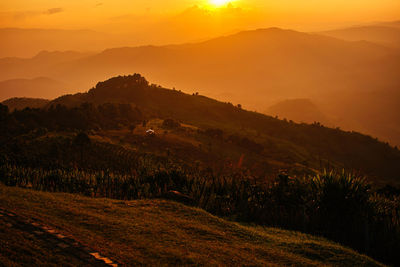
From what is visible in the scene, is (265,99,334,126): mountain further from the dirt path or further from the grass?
the dirt path

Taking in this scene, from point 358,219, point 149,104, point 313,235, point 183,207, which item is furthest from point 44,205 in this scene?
point 149,104

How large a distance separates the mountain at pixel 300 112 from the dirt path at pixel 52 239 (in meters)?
140

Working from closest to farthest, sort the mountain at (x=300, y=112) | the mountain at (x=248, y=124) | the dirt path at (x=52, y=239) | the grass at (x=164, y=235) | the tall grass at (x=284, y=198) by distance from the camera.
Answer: the dirt path at (x=52, y=239)
the grass at (x=164, y=235)
the tall grass at (x=284, y=198)
the mountain at (x=248, y=124)
the mountain at (x=300, y=112)

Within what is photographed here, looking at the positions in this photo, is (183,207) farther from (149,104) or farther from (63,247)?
(149,104)

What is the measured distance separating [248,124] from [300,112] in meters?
91.3

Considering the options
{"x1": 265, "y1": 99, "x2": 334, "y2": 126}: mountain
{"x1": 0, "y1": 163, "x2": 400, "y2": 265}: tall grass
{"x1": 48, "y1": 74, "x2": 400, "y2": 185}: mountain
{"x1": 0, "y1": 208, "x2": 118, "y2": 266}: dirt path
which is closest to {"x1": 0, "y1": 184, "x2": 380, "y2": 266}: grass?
{"x1": 0, "y1": 208, "x2": 118, "y2": 266}: dirt path

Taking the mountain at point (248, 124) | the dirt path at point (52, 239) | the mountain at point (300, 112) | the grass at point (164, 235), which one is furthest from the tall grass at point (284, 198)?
the mountain at point (300, 112)

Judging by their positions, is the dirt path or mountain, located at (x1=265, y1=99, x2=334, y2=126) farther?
mountain, located at (x1=265, y1=99, x2=334, y2=126)

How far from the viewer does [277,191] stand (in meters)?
11.3

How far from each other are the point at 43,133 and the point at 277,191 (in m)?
25.1

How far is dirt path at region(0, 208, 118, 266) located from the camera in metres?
5.46

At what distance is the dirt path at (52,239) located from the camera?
17.9 ft

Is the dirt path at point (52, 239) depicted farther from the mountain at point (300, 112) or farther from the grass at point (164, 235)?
the mountain at point (300, 112)

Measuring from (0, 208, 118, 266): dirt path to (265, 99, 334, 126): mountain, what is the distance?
13989 centimetres
